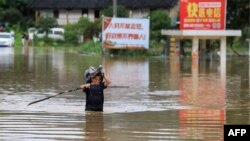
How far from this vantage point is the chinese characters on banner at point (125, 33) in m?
47.8

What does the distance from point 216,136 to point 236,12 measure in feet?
147

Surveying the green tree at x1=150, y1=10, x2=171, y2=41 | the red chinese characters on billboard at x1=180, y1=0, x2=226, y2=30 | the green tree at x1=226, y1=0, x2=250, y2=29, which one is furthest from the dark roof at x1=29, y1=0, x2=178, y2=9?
the red chinese characters on billboard at x1=180, y1=0, x2=226, y2=30

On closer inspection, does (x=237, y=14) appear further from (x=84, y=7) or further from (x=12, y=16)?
(x=12, y=16)

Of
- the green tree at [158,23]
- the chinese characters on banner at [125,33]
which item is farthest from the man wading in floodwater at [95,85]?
the green tree at [158,23]

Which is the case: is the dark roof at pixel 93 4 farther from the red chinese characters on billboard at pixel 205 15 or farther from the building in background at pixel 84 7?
the red chinese characters on billboard at pixel 205 15

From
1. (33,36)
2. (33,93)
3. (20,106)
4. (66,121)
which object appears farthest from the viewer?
(33,36)

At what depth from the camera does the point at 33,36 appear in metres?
67.1

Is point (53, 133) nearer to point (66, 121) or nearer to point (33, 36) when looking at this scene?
point (66, 121)

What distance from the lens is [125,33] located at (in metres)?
48.0

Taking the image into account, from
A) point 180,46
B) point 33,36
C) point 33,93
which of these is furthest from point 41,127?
point 33,36

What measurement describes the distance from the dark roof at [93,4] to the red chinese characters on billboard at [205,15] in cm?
2862

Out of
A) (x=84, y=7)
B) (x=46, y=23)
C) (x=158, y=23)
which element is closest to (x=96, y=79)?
(x=158, y=23)

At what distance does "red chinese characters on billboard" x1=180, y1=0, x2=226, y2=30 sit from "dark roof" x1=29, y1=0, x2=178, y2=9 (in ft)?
93.9

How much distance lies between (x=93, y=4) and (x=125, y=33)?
27898mm
